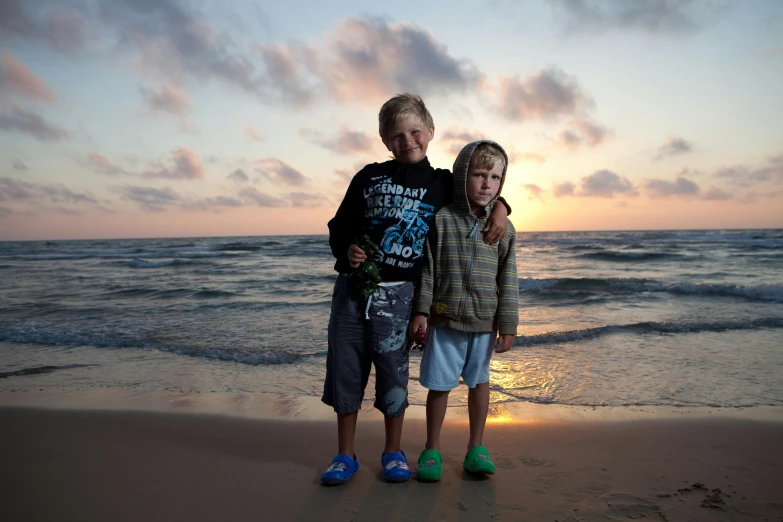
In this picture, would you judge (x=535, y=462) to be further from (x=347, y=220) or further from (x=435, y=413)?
(x=347, y=220)

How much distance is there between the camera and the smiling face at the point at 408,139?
267 cm

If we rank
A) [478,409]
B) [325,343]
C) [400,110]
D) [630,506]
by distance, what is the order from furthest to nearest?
[325,343] → [478,409] → [400,110] → [630,506]

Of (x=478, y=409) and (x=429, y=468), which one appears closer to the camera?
(x=429, y=468)

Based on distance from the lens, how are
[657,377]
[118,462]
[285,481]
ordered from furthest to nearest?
[657,377] → [118,462] → [285,481]

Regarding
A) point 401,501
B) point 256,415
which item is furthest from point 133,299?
point 401,501

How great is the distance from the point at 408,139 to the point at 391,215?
426mm

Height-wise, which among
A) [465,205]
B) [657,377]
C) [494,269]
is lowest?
[657,377]

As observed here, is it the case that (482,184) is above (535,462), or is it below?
above

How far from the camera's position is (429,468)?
2713mm

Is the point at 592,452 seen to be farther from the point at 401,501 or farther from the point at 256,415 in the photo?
the point at 256,415

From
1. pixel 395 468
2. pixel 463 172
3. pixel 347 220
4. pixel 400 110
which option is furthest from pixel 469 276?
pixel 395 468

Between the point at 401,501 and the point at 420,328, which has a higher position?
the point at 420,328

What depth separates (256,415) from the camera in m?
3.90

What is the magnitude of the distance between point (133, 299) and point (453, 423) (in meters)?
9.86
